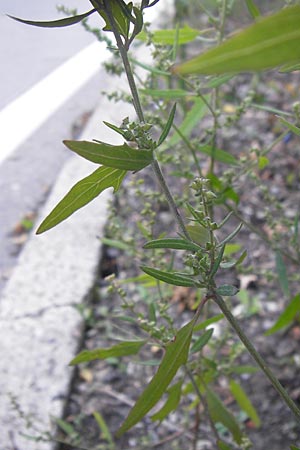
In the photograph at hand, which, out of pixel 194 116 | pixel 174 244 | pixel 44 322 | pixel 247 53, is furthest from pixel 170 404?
pixel 44 322

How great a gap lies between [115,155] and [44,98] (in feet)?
10.9

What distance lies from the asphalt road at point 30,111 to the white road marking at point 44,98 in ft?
0.07

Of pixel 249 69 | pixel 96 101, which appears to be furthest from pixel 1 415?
pixel 96 101

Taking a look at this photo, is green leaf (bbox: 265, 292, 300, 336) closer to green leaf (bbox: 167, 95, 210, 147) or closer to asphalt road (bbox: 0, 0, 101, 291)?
green leaf (bbox: 167, 95, 210, 147)

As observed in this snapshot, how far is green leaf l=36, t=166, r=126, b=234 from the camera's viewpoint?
0.57m

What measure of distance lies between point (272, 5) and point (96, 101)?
40.3 inches

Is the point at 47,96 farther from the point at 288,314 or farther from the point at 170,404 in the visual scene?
the point at 170,404

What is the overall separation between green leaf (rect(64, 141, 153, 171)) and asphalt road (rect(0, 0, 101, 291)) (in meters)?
1.75

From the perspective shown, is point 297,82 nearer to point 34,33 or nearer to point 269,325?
point 269,325

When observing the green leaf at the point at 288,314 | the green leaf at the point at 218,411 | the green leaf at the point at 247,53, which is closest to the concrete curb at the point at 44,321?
the green leaf at the point at 218,411

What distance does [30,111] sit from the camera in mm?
3576

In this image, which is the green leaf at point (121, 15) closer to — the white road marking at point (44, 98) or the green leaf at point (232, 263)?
the green leaf at point (232, 263)

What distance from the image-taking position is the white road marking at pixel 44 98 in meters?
3.34

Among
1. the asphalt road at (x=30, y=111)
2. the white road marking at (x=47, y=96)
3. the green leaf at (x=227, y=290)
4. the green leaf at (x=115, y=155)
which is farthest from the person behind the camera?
the white road marking at (x=47, y=96)
